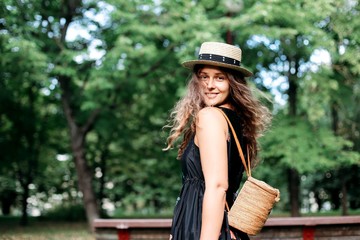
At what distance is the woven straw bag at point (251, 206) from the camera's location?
2.38 metres

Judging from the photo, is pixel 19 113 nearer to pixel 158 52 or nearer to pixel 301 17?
pixel 158 52

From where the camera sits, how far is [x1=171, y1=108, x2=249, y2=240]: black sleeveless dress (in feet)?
7.53

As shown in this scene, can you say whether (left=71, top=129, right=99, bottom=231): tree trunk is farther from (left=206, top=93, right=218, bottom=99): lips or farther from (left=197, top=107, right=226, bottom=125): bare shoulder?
(left=197, top=107, right=226, bottom=125): bare shoulder

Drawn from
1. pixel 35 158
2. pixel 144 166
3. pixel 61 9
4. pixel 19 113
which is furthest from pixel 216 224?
pixel 144 166

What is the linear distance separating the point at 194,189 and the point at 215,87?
0.47 m

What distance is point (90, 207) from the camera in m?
17.0

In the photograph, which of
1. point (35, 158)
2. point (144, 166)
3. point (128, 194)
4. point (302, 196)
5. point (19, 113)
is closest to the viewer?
point (19, 113)

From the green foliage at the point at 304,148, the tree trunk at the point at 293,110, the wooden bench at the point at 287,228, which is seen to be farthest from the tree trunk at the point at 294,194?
the wooden bench at the point at 287,228

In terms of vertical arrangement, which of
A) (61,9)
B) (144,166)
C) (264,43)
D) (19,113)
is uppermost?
(61,9)

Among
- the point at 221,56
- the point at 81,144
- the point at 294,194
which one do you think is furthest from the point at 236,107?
the point at 294,194

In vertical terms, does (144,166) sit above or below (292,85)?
below

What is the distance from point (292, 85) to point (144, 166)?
978 centimetres

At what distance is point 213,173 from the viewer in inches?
84.2

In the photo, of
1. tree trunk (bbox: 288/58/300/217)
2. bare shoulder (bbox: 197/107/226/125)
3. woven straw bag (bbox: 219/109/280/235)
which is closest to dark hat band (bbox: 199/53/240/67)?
bare shoulder (bbox: 197/107/226/125)
